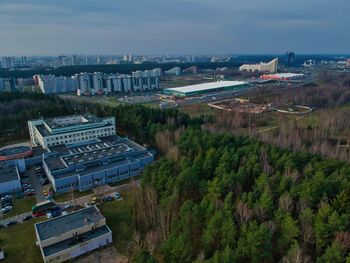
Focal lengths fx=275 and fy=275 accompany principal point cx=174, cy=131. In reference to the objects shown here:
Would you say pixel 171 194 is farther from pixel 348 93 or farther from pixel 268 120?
pixel 348 93

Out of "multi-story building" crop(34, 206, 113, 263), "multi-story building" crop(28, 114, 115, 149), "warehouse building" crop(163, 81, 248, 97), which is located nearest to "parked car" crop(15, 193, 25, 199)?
"multi-story building" crop(34, 206, 113, 263)

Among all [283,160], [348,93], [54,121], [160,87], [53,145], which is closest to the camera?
[283,160]

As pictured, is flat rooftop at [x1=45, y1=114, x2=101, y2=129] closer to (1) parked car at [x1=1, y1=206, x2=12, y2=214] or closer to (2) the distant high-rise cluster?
(1) parked car at [x1=1, y1=206, x2=12, y2=214]

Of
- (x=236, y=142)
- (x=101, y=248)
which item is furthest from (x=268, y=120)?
(x=101, y=248)

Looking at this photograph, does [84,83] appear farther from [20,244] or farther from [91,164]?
[20,244]

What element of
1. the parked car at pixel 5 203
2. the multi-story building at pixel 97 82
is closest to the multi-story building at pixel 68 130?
the parked car at pixel 5 203

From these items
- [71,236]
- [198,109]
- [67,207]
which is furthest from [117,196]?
[198,109]

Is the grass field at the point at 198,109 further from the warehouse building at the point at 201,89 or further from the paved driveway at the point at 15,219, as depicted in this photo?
the paved driveway at the point at 15,219
